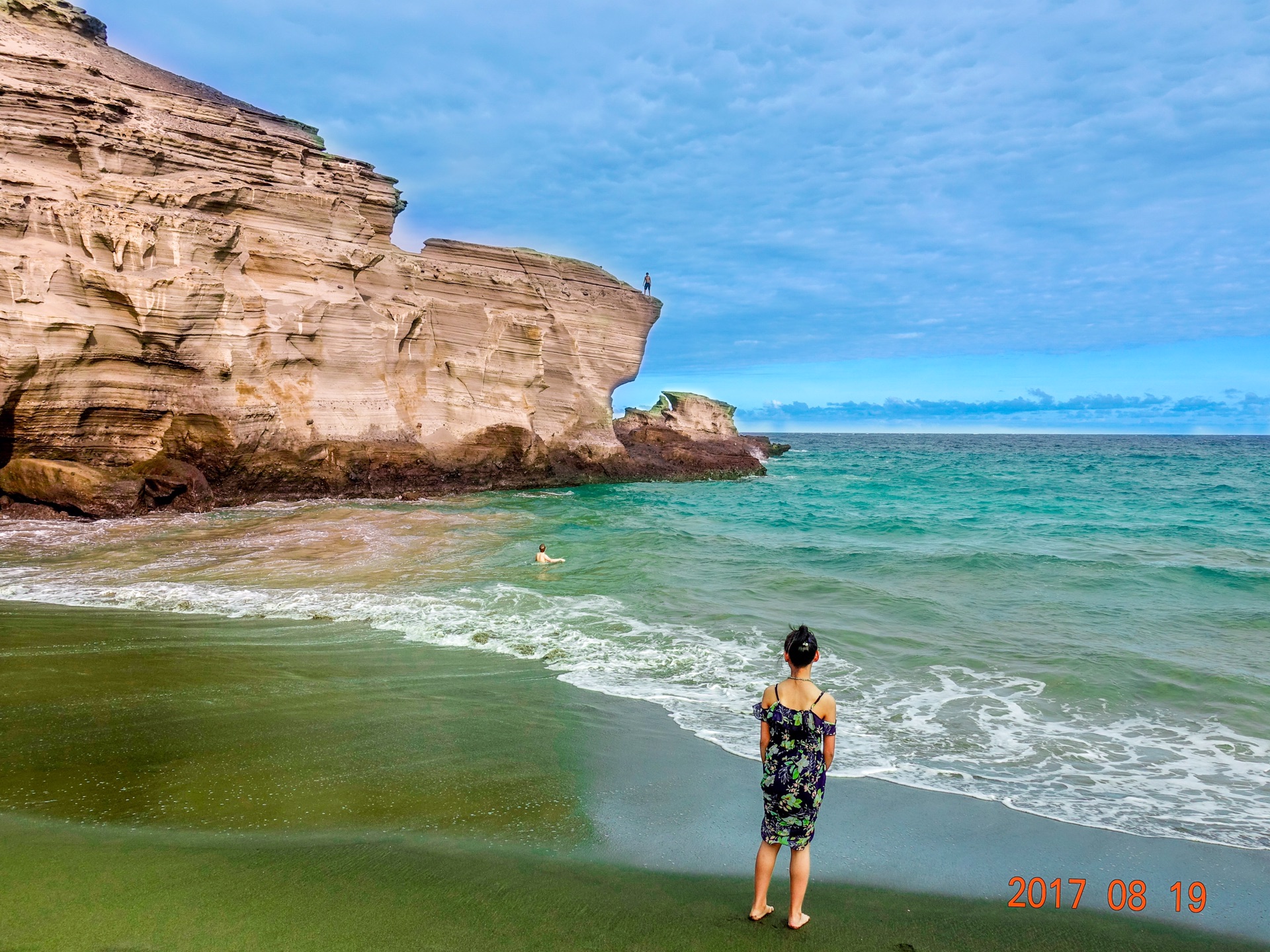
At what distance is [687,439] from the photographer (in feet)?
130

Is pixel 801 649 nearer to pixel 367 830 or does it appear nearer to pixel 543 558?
pixel 367 830

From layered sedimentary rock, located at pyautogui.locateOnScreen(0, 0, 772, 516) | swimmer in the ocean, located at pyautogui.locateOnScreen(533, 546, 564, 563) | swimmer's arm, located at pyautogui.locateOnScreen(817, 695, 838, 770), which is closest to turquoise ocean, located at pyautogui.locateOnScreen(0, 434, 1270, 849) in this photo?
swimmer in the ocean, located at pyautogui.locateOnScreen(533, 546, 564, 563)

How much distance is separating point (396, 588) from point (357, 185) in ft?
51.6

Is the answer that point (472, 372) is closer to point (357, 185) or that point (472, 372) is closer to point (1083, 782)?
point (357, 185)

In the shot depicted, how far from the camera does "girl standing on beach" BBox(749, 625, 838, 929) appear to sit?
3426 mm

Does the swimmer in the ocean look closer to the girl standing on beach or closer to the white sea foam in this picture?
the white sea foam

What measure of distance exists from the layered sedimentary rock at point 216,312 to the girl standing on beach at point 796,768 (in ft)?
55.3

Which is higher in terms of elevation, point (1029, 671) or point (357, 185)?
point (357, 185)

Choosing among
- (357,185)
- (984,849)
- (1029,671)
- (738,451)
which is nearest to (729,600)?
(1029,671)

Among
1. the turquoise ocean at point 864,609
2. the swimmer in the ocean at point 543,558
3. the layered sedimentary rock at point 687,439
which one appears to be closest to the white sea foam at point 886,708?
the turquoise ocean at point 864,609

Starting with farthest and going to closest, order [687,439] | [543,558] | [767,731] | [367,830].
A: [687,439]
[543,558]
[367,830]
[767,731]

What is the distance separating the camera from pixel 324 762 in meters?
5.01

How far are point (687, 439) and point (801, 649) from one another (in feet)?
120

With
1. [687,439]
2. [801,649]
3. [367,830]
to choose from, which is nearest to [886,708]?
[801,649]
